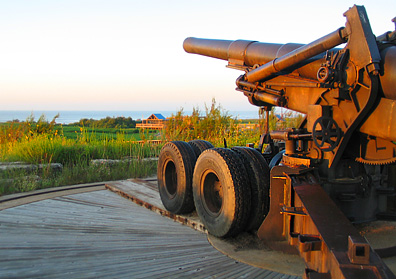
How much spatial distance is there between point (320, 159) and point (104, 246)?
6.56 ft

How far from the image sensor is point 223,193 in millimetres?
3814

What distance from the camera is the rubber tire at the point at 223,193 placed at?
367cm

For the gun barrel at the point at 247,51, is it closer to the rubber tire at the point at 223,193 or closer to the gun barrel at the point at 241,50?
the gun barrel at the point at 241,50

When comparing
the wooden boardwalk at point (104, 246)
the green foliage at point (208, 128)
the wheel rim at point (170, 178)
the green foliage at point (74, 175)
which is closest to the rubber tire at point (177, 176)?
the wheel rim at point (170, 178)

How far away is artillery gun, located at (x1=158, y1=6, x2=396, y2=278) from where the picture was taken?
2892 millimetres

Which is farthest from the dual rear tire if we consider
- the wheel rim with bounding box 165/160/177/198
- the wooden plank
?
the wheel rim with bounding box 165/160/177/198

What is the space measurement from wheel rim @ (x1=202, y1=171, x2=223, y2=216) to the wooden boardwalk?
0.30 m

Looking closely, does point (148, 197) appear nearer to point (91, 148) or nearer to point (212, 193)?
point (212, 193)

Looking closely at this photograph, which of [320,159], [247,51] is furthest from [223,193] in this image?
[247,51]

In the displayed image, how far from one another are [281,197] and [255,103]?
4.91 ft

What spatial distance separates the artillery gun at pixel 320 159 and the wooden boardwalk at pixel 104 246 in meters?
0.39

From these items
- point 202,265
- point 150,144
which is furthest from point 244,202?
point 150,144

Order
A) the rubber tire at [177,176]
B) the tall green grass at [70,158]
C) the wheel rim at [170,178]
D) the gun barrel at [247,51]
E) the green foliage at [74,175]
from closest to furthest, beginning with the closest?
the gun barrel at [247,51]
the rubber tire at [177,176]
the wheel rim at [170,178]
the green foliage at [74,175]
the tall green grass at [70,158]

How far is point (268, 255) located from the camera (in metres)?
3.42
